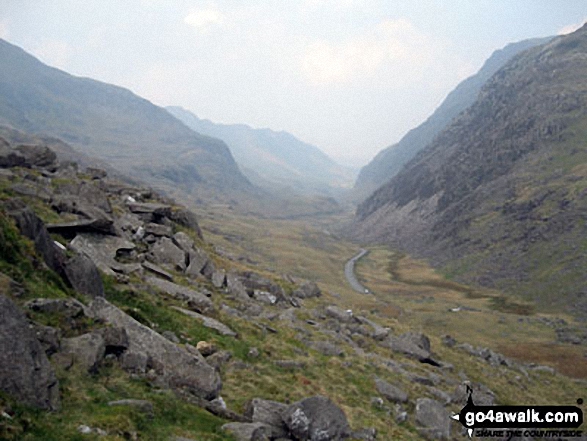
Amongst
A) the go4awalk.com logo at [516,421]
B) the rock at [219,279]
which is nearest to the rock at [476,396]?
the go4awalk.com logo at [516,421]

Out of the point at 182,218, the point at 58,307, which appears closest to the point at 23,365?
the point at 58,307

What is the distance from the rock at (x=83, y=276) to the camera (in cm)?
2075

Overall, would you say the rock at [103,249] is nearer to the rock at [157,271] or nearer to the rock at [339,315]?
the rock at [157,271]

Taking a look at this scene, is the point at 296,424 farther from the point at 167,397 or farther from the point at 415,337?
the point at 415,337

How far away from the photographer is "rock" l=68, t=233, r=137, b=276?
26.5m

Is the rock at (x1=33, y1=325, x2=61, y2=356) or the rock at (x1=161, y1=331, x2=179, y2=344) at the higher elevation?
the rock at (x1=33, y1=325, x2=61, y2=356)

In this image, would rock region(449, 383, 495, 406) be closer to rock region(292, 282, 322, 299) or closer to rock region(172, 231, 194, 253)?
rock region(292, 282, 322, 299)

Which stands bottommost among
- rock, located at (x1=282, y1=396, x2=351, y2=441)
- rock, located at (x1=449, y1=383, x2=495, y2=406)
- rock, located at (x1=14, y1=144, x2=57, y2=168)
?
rock, located at (x1=449, y1=383, x2=495, y2=406)

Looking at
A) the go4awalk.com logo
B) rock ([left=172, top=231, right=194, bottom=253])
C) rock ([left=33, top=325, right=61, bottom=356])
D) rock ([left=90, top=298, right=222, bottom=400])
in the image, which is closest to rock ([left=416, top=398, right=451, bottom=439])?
the go4awalk.com logo

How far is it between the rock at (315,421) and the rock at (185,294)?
12.1 metres

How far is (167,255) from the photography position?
36.4 m

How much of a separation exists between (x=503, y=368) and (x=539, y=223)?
124712 millimetres

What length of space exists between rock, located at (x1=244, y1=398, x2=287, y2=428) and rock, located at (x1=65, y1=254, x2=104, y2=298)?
902 centimetres

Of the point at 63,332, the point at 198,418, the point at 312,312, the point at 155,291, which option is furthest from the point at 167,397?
the point at 312,312
